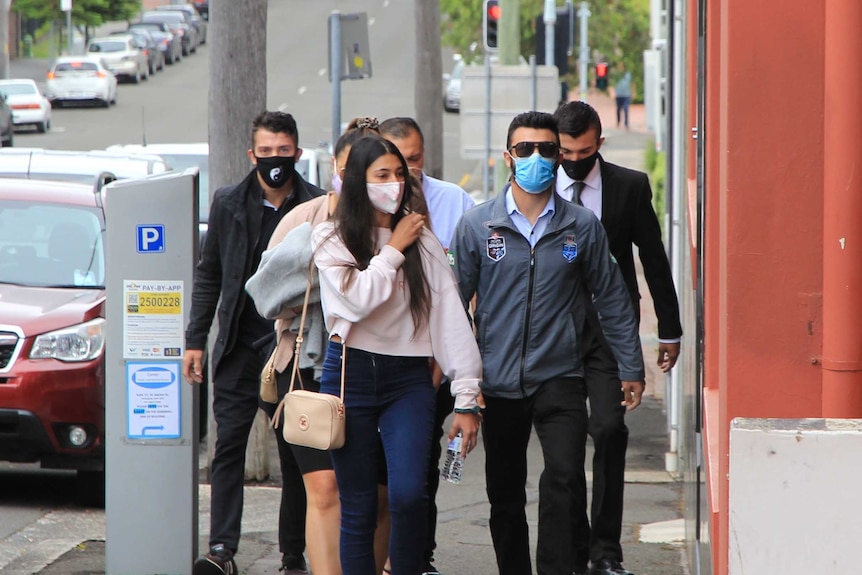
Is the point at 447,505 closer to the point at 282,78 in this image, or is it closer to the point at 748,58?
the point at 748,58

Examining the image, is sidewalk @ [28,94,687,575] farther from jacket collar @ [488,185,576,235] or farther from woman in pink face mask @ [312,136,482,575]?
jacket collar @ [488,185,576,235]

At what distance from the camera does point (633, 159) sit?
37.2 metres

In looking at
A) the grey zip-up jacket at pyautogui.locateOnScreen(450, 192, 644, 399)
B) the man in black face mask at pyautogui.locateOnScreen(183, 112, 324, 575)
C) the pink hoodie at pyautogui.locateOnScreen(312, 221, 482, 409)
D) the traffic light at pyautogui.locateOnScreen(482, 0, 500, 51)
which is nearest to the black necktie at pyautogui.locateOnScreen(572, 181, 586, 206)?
the grey zip-up jacket at pyautogui.locateOnScreen(450, 192, 644, 399)

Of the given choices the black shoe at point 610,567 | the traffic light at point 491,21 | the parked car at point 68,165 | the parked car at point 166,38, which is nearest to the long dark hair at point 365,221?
the black shoe at point 610,567

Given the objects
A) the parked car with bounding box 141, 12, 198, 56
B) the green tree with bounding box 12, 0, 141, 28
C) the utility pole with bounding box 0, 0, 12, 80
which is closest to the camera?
the utility pole with bounding box 0, 0, 12, 80

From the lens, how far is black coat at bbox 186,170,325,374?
19.5 ft

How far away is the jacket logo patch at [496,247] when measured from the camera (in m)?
5.21

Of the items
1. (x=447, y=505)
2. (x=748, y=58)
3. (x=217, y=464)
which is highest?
(x=748, y=58)

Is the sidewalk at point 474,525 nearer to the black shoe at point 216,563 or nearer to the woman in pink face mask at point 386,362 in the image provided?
the black shoe at point 216,563

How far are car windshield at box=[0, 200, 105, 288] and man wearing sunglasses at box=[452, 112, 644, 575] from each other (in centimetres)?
356

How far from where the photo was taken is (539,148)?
5.22m

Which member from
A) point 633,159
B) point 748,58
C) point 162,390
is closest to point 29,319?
point 162,390

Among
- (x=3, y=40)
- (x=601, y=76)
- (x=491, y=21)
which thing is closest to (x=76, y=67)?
(x=3, y=40)

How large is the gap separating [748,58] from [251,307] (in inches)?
126
